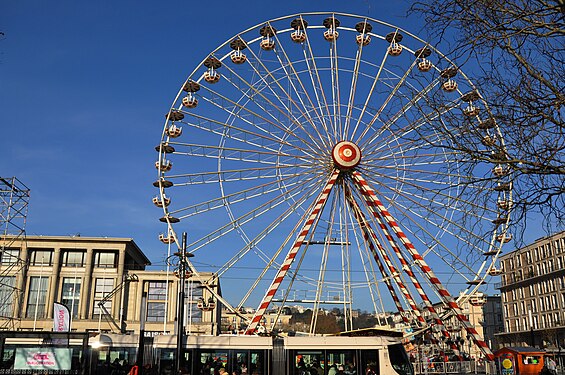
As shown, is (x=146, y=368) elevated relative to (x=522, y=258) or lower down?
lower down

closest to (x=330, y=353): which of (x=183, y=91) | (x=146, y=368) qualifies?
(x=146, y=368)

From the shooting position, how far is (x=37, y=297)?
6744cm

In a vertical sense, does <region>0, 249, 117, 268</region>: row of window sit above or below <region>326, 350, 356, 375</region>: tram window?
above

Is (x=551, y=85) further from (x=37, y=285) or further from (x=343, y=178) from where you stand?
(x=37, y=285)

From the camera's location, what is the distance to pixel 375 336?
70.6 ft

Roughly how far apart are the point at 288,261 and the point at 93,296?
48.6 metres

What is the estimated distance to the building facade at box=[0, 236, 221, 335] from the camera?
2638 inches

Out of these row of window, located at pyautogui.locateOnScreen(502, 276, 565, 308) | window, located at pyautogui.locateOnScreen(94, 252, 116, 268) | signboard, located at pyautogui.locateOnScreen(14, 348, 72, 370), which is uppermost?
window, located at pyautogui.locateOnScreen(94, 252, 116, 268)

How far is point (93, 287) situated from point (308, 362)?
179 feet

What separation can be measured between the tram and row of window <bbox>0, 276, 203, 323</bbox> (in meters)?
46.1

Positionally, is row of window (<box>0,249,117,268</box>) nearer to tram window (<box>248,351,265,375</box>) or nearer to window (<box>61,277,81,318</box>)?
window (<box>61,277,81,318</box>)

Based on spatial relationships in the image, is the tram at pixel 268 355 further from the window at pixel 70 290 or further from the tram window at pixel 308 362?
the window at pixel 70 290

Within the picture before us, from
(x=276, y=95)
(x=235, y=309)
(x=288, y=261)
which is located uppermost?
(x=276, y=95)

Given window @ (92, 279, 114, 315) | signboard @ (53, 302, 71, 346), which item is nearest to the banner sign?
signboard @ (53, 302, 71, 346)
